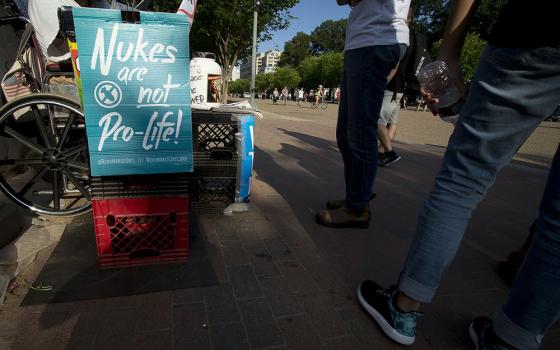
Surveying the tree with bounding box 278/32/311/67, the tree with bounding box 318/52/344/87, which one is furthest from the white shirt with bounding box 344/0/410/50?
the tree with bounding box 278/32/311/67

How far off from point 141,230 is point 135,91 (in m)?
0.74

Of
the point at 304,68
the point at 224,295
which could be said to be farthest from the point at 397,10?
the point at 304,68

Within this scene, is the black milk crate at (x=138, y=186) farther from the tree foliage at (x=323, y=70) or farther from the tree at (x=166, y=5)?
the tree foliage at (x=323, y=70)

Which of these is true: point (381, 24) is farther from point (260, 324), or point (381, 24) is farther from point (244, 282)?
point (260, 324)

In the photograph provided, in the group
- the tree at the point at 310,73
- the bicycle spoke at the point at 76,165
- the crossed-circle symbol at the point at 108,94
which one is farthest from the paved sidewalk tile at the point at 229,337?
the tree at the point at 310,73

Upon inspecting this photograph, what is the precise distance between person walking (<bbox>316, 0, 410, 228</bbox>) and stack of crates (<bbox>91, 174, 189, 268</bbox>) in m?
1.21

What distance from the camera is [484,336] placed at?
1288mm

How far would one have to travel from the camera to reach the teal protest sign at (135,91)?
1.47 meters

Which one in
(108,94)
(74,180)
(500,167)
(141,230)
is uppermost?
(108,94)

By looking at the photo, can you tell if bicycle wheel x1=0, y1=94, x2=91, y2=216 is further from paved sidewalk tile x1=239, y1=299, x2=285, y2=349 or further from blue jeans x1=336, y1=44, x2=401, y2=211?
blue jeans x1=336, y1=44, x2=401, y2=211

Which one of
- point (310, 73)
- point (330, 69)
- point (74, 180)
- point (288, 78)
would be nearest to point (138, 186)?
point (74, 180)

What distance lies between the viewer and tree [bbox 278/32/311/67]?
4009 inches

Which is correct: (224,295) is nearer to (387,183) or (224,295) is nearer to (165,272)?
(165,272)

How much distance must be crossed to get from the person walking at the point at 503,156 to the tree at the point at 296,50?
105489 millimetres
